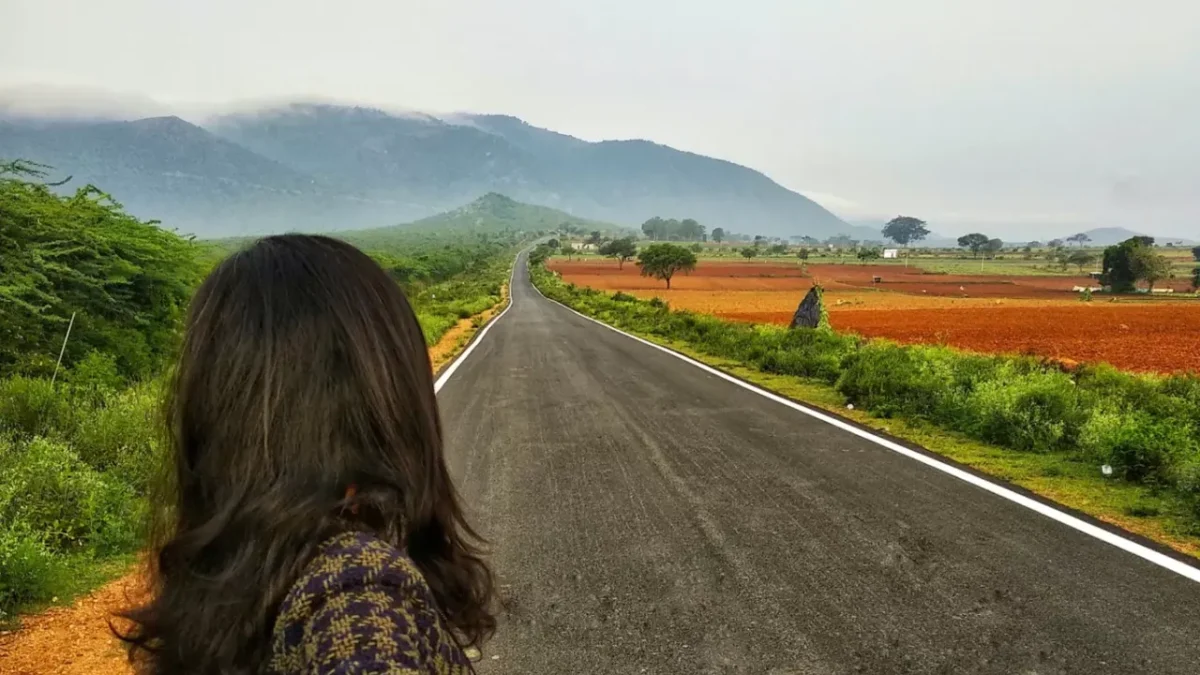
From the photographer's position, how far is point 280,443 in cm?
116

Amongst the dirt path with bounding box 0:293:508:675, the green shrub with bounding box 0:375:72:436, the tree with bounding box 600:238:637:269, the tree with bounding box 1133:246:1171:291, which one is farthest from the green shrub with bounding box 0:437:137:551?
the tree with bounding box 600:238:637:269

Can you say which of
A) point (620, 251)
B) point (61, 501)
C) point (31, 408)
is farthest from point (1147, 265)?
point (620, 251)

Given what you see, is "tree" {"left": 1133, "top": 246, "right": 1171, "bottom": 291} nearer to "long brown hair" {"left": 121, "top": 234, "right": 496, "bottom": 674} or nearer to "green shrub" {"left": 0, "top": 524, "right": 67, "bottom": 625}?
"green shrub" {"left": 0, "top": 524, "right": 67, "bottom": 625}

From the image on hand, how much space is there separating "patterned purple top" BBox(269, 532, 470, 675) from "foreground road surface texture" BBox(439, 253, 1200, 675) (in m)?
2.59

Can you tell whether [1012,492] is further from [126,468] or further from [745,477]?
[126,468]

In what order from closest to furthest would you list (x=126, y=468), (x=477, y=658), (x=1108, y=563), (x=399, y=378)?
(x=399, y=378) < (x=477, y=658) < (x=1108, y=563) < (x=126, y=468)

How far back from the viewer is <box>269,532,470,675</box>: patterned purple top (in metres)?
0.96

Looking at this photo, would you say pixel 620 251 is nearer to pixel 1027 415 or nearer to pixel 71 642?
pixel 1027 415

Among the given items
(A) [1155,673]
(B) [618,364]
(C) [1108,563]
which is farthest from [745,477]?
(B) [618,364]

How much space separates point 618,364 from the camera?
15562 millimetres

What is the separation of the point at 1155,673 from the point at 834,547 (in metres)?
1.85

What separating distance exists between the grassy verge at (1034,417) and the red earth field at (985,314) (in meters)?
9.74

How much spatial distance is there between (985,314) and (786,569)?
44702 mm

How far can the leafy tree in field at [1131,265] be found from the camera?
6969 centimetres
